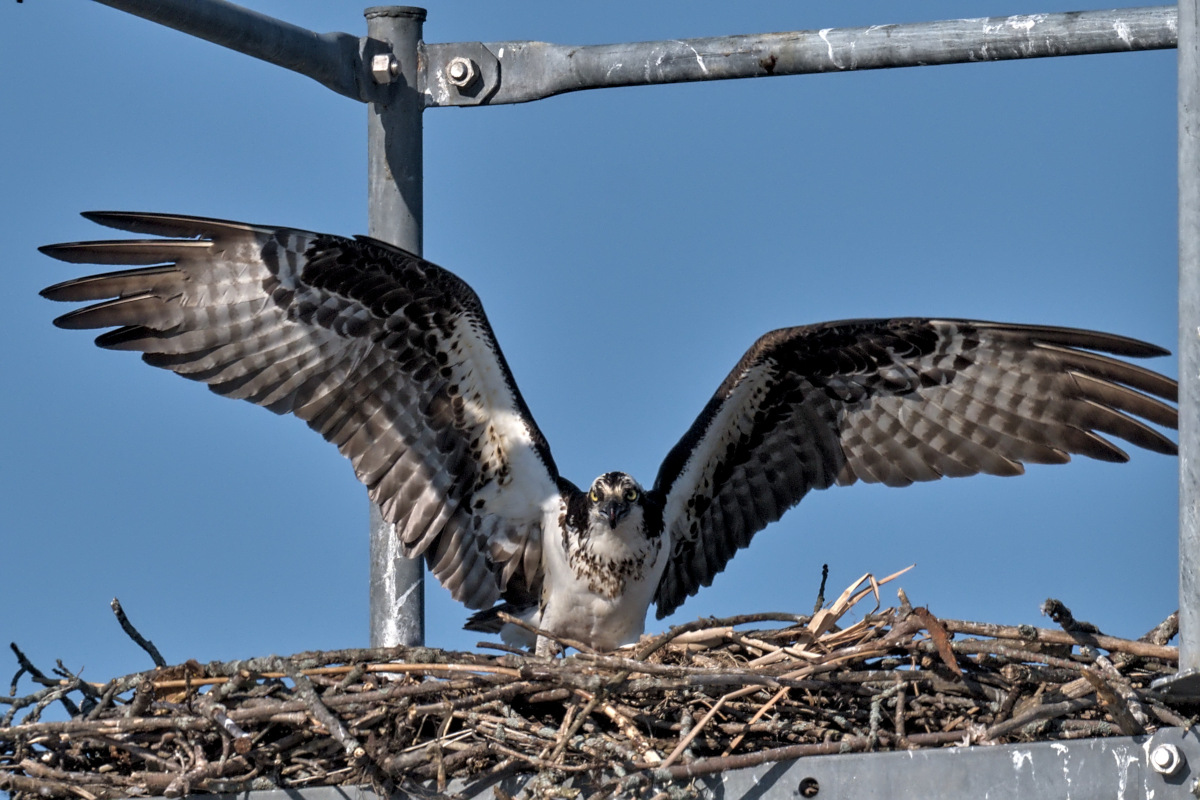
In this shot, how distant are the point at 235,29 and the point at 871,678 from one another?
3.21 m

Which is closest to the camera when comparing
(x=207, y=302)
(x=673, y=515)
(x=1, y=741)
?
(x=1, y=741)

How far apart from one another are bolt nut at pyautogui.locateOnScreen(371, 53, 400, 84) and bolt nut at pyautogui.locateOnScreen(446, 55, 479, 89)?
0.21 meters

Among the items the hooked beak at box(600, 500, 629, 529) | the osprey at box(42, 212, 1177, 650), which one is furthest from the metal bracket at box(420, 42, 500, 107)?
the hooked beak at box(600, 500, 629, 529)

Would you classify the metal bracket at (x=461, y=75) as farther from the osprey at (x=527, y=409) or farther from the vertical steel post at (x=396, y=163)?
the osprey at (x=527, y=409)

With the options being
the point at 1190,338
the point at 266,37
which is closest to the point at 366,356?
the point at 266,37

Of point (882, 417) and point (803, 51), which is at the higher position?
point (803, 51)

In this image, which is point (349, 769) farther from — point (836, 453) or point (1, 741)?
point (836, 453)

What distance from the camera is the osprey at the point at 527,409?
6.39m

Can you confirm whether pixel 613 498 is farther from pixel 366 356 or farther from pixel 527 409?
pixel 366 356

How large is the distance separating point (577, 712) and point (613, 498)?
1.47 m

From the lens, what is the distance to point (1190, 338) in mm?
3943

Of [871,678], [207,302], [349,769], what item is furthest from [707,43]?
[349,769]

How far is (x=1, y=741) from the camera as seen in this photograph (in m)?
5.39

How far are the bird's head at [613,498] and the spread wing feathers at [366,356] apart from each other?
0.47 metres
